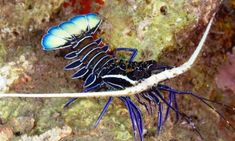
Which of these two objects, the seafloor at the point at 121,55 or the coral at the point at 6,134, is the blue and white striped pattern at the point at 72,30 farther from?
the coral at the point at 6,134

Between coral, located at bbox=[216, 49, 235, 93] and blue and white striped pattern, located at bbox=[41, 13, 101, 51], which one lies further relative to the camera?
coral, located at bbox=[216, 49, 235, 93]

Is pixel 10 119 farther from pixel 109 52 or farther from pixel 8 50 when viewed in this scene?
pixel 109 52

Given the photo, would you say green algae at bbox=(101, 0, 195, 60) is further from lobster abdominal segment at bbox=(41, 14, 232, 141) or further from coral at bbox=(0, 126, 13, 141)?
coral at bbox=(0, 126, 13, 141)

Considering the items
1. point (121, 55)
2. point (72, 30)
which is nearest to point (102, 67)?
point (121, 55)

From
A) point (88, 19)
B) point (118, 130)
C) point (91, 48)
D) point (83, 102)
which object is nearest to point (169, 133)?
point (118, 130)

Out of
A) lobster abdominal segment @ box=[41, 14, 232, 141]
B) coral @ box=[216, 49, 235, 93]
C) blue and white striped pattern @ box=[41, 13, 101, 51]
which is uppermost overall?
blue and white striped pattern @ box=[41, 13, 101, 51]

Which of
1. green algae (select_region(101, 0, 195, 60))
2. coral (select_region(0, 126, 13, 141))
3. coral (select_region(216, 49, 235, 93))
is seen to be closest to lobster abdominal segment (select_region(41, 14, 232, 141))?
green algae (select_region(101, 0, 195, 60))

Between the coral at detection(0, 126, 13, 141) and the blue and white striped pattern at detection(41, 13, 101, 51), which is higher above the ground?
the blue and white striped pattern at detection(41, 13, 101, 51)
